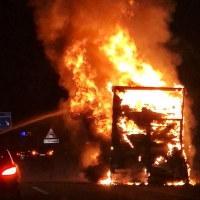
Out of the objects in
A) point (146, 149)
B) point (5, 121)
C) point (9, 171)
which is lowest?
point (9, 171)

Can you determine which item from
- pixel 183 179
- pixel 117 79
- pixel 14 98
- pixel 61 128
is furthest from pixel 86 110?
pixel 14 98

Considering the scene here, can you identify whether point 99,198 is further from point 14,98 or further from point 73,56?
point 14,98

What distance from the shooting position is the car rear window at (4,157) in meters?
14.4

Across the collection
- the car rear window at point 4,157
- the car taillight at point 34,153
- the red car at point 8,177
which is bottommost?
the red car at point 8,177

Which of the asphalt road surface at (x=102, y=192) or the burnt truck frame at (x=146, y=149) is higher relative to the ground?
the burnt truck frame at (x=146, y=149)

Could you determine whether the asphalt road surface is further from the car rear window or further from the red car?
the car rear window

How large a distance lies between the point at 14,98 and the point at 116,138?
45003 mm

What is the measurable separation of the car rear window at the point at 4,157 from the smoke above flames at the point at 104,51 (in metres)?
9.22

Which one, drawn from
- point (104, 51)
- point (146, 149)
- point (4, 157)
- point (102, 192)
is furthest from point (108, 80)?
point (4, 157)

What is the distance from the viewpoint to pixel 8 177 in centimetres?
1433

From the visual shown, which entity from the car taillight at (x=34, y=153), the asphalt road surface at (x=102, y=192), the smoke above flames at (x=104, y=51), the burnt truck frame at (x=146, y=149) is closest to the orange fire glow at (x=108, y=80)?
the smoke above flames at (x=104, y=51)

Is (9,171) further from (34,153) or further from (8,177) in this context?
(34,153)

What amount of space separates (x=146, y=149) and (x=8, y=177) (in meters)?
8.08

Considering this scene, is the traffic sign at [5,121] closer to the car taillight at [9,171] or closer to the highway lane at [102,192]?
the highway lane at [102,192]
